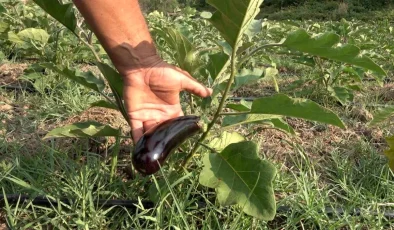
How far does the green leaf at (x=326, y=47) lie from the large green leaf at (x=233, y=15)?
0.52 ft

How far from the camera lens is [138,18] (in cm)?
124

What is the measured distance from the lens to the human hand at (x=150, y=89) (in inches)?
49.3

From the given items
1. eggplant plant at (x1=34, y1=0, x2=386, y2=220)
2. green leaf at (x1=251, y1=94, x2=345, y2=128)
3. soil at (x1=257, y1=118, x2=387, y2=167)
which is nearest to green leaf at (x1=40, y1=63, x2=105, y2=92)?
eggplant plant at (x1=34, y1=0, x2=386, y2=220)

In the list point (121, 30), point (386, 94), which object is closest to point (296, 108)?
point (121, 30)

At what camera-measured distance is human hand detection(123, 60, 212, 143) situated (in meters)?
1.25

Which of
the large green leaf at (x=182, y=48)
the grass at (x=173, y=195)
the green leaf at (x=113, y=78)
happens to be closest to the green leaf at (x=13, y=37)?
the grass at (x=173, y=195)

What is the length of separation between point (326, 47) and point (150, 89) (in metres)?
0.52

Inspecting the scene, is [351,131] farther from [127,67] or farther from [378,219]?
[127,67]

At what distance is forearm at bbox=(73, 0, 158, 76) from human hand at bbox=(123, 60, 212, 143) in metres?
0.03

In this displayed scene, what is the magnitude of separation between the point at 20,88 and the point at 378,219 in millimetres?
2006

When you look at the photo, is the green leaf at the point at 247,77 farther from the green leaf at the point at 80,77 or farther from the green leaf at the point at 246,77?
the green leaf at the point at 80,77

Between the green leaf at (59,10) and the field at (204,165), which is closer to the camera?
the field at (204,165)

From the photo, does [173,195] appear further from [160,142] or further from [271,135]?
[271,135]

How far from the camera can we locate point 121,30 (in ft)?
4.01
